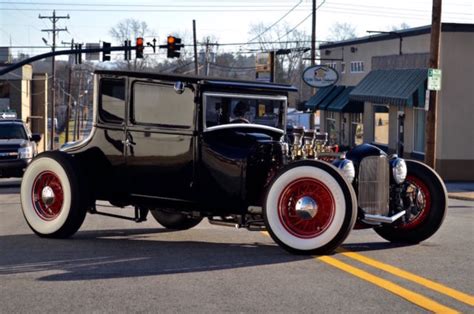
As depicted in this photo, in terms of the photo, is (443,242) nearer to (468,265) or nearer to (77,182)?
(468,265)

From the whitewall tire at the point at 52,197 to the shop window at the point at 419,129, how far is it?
86.4ft

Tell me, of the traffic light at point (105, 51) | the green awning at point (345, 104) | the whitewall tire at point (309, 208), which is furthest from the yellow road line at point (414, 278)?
the green awning at point (345, 104)

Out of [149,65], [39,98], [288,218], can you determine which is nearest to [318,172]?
[288,218]

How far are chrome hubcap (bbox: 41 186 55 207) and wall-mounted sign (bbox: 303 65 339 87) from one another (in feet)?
107

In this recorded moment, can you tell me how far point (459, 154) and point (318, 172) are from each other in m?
25.9

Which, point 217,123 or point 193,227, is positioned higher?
point 217,123

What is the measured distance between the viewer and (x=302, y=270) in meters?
7.76

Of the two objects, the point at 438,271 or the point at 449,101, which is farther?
the point at 449,101

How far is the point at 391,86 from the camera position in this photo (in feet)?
117

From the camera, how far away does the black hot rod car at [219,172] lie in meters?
8.68

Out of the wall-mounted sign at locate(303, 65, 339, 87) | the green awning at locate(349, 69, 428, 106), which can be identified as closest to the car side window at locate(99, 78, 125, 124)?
the green awning at locate(349, 69, 428, 106)

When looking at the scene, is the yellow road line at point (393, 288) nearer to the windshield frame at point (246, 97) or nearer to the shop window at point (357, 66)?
the windshield frame at point (246, 97)

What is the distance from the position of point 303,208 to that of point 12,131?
65.6 feet

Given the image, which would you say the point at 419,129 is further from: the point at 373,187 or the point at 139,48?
the point at 373,187
